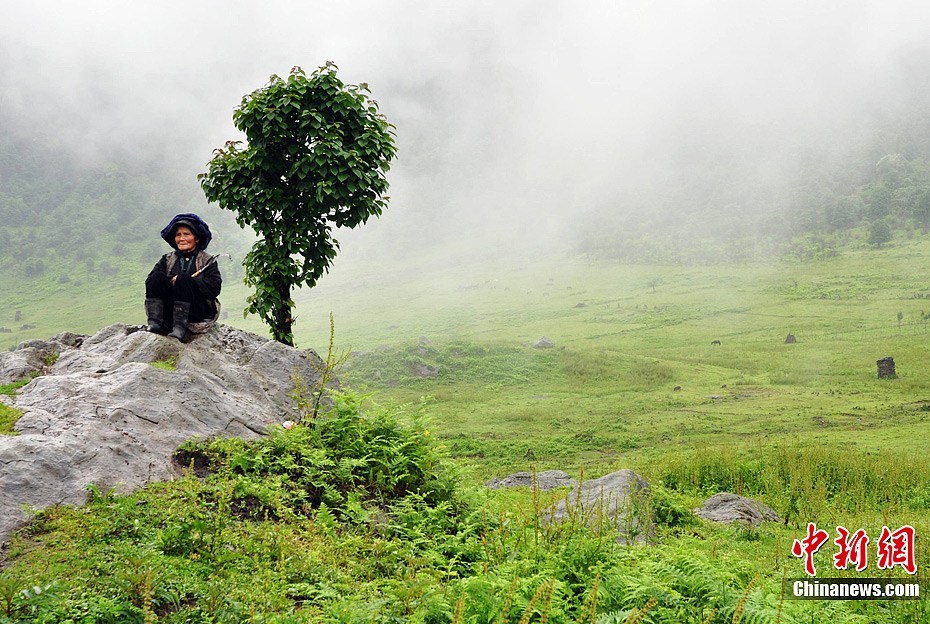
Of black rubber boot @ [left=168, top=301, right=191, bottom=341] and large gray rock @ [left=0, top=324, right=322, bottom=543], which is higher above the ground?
black rubber boot @ [left=168, top=301, right=191, bottom=341]

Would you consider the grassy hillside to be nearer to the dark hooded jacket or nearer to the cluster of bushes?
the cluster of bushes

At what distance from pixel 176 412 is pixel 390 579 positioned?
15.5 ft

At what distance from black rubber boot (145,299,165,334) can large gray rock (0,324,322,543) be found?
37 cm

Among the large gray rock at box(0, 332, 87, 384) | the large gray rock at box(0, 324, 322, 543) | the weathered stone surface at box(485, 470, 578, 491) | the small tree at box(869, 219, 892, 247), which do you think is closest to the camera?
the large gray rock at box(0, 324, 322, 543)

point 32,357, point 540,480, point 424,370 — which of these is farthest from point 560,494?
point 424,370

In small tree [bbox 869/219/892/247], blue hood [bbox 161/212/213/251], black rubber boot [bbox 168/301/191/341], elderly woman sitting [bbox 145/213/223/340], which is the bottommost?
black rubber boot [bbox 168/301/191/341]

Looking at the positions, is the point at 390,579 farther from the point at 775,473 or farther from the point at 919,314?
the point at 919,314

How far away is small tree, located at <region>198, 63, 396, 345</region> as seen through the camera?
12938 millimetres

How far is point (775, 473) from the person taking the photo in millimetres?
17859

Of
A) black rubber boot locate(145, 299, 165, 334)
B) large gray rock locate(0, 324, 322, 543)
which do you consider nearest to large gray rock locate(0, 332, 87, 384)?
large gray rock locate(0, 324, 322, 543)

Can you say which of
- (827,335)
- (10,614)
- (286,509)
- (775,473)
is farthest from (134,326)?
(827,335)

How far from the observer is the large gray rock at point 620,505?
30.3ft

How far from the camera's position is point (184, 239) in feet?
37.0

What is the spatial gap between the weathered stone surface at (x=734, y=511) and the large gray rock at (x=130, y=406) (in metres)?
8.98
